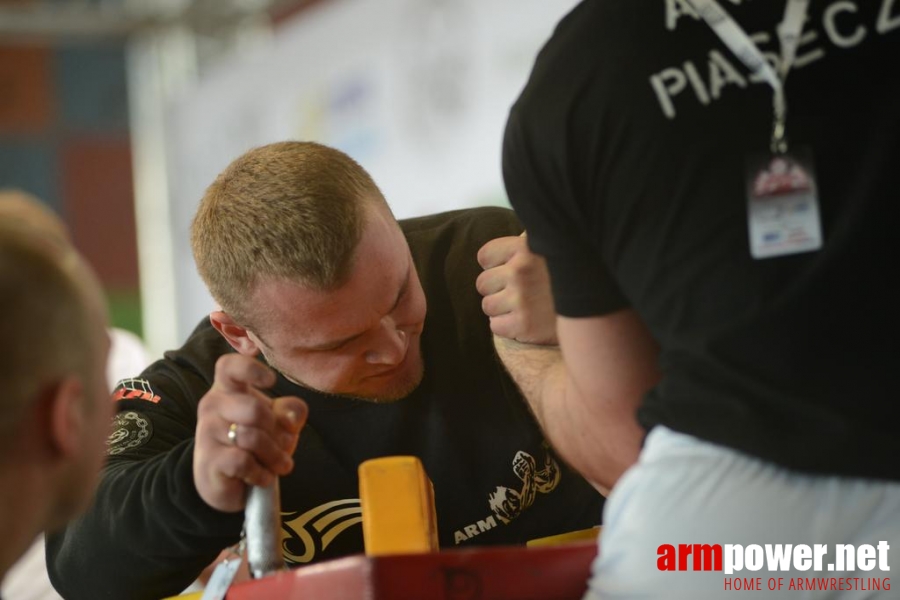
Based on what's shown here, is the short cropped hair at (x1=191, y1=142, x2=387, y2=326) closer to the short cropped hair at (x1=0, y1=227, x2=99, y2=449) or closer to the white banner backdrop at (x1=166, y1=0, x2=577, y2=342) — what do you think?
the short cropped hair at (x1=0, y1=227, x2=99, y2=449)

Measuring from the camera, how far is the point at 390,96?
3639 mm

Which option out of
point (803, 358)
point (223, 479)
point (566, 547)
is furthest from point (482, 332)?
point (803, 358)

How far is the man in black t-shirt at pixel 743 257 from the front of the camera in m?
0.93

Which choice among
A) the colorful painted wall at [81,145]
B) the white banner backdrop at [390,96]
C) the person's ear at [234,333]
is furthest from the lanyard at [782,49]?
the colorful painted wall at [81,145]

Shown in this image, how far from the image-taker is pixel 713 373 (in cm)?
95

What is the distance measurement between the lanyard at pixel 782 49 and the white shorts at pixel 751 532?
28cm

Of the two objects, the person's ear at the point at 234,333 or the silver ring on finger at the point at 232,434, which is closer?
the silver ring on finger at the point at 232,434

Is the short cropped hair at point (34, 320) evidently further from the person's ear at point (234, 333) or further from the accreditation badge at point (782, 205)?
the person's ear at point (234, 333)

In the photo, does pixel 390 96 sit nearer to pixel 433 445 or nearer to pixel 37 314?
pixel 433 445

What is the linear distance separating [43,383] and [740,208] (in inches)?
22.3

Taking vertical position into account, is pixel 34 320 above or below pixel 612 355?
above

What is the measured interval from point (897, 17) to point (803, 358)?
0.30 metres

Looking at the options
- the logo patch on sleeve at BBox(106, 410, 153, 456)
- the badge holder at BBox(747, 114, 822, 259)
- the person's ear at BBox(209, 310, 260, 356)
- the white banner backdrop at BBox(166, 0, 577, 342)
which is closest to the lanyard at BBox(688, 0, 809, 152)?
the badge holder at BBox(747, 114, 822, 259)
